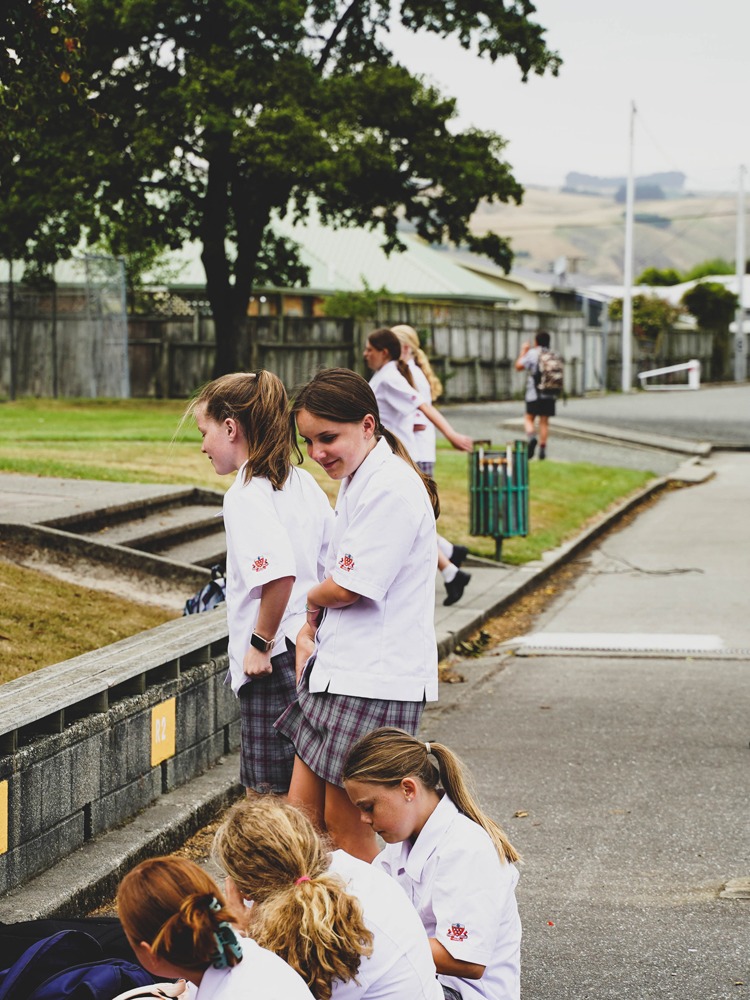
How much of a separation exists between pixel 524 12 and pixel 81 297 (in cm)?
1057

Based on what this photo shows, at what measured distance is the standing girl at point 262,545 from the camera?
422cm

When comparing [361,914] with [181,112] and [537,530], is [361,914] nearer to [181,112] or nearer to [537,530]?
[537,530]

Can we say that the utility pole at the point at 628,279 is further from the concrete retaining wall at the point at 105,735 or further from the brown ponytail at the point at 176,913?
the brown ponytail at the point at 176,913

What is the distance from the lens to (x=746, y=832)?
5809 mm

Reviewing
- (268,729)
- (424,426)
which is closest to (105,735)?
(268,729)

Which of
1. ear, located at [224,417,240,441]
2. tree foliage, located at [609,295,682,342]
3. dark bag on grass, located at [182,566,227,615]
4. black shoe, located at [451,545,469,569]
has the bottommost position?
black shoe, located at [451,545,469,569]

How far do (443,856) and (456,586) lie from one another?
7.25m

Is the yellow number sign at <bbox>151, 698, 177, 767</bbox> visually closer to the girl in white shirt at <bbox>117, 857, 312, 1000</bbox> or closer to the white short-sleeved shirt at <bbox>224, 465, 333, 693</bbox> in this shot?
the white short-sleeved shirt at <bbox>224, 465, 333, 693</bbox>

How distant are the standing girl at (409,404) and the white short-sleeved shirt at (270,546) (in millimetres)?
5060

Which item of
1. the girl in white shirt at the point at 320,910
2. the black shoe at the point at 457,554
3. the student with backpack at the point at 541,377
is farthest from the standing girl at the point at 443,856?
the student with backpack at the point at 541,377

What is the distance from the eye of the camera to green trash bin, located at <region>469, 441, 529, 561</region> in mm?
11945

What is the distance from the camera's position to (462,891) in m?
3.41

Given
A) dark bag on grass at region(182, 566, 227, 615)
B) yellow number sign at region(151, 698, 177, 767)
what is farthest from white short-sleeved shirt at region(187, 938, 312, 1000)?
dark bag on grass at region(182, 566, 227, 615)

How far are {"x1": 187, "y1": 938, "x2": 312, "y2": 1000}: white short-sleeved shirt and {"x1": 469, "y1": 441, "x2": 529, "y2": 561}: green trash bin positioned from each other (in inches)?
362
